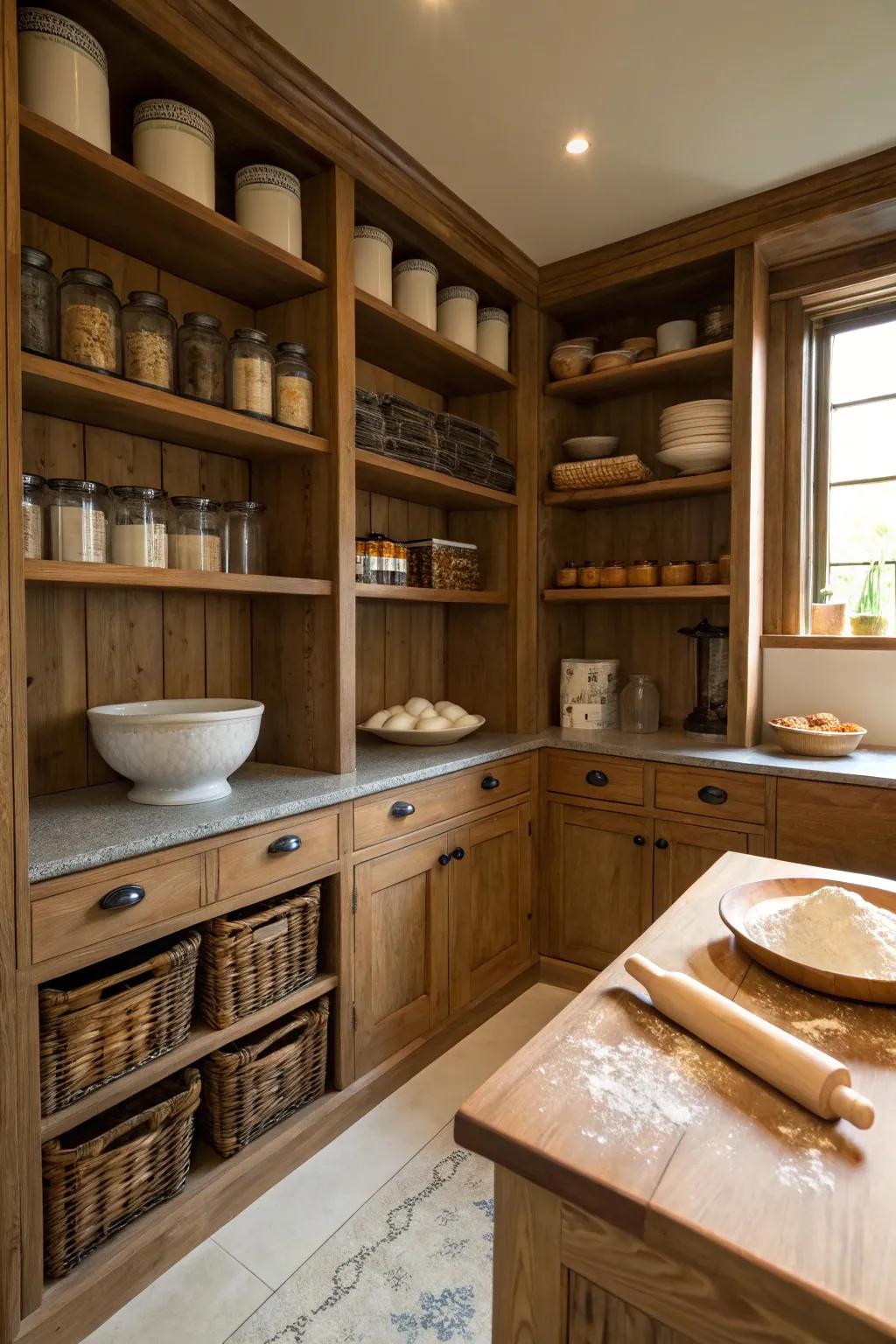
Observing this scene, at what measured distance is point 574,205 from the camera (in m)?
2.39

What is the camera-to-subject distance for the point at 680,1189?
2.08 ft

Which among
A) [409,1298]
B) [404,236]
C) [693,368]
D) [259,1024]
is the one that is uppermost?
[404,236]

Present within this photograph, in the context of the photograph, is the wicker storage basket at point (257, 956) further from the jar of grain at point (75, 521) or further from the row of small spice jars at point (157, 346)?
the row of small spice jars at point (157, 346)

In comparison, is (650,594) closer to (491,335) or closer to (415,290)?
(491,335)

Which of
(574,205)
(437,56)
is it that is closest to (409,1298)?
(437,56)

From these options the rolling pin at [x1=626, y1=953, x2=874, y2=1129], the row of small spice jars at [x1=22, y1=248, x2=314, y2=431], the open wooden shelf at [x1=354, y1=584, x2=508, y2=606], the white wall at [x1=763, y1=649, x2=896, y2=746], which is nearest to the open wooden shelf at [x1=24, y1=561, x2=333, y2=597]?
the open wooden shelf at [x1=354, y1=584, x2=508, y2=606]

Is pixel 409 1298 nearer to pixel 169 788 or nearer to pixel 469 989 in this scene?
pixel 469 989

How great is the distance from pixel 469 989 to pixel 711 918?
4.69 feet

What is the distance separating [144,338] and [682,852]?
2.11m

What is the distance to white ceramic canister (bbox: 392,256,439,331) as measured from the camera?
2.37 metres

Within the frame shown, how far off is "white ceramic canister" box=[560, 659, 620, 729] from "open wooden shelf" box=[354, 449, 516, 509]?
682 mm

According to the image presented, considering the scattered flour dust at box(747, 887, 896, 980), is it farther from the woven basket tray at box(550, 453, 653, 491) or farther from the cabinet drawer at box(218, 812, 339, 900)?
the woven basket tray at box(550, 453, 653, 491)

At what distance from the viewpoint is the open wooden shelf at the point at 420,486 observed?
2221 mm

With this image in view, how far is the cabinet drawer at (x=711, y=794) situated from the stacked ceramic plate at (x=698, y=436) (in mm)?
1076
